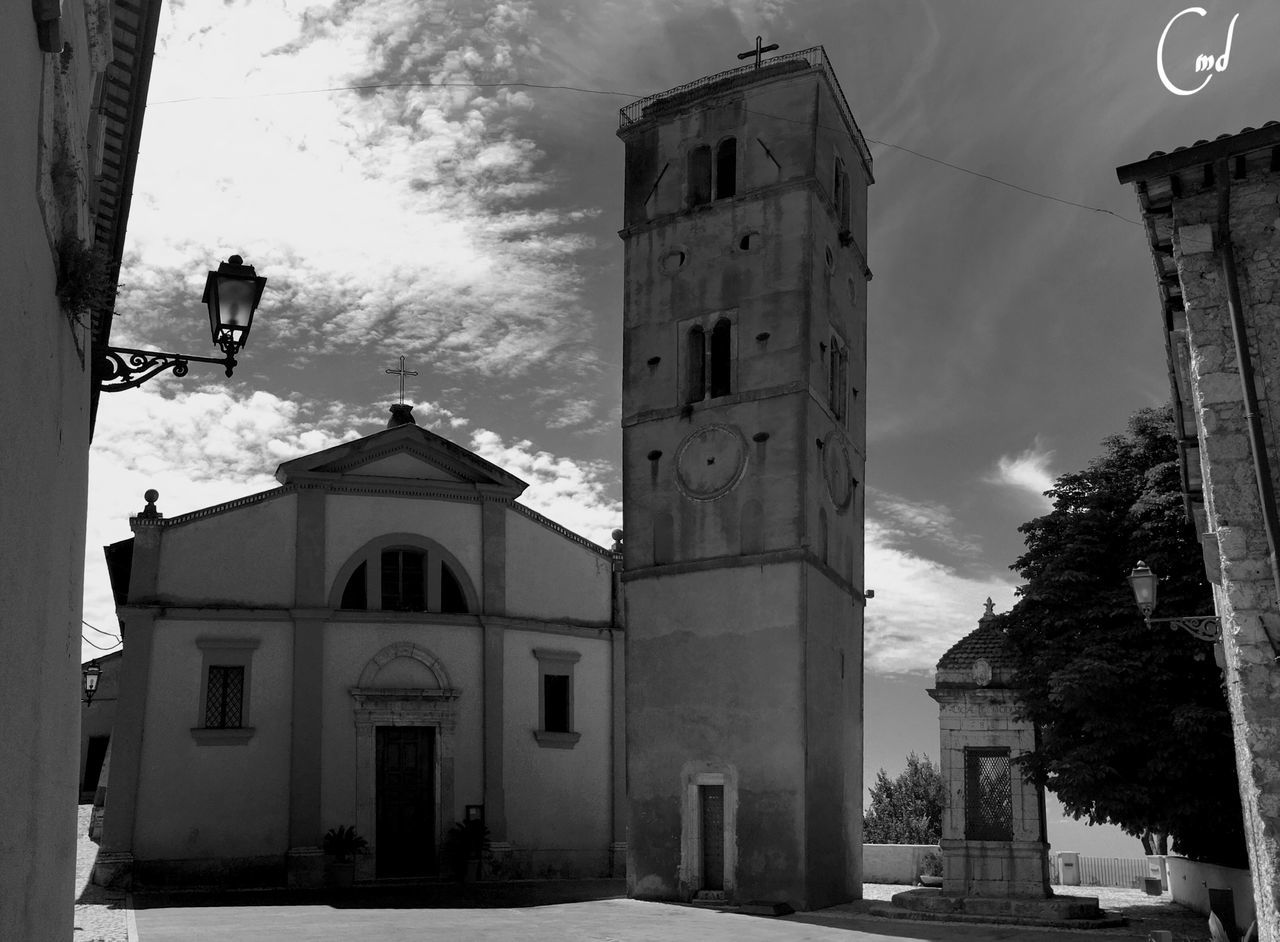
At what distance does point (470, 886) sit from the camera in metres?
26.6

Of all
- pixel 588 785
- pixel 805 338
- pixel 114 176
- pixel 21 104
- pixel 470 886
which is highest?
pixel 805 338

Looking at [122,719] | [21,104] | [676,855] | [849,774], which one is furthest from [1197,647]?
[122,719]

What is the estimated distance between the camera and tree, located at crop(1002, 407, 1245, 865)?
19.4 metres

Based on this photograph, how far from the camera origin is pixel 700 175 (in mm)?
27000

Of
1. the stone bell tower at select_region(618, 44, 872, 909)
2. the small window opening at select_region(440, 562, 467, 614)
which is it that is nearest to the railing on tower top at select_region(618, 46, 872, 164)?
the stone bell tower at select_region(618, 44, 872, 909)

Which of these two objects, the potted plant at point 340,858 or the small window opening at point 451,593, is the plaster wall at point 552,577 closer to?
the small window opening at point 451,593

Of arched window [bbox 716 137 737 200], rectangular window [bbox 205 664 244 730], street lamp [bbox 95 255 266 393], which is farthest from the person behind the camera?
rectangular window [bbox 205 664 244 730]

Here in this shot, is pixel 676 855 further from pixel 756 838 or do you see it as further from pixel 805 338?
pixel 805 338

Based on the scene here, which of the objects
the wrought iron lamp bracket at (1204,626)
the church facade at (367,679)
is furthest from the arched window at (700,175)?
the wrought iron lamp bracket at (1204,626)

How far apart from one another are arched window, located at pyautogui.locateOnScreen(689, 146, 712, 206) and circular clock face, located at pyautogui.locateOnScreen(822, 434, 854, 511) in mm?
5593

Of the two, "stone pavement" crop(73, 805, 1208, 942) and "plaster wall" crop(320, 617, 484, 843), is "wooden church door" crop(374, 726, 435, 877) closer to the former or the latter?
"plaster wall" crop(320, 617, 484, 843)

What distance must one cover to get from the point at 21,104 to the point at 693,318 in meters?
20.5

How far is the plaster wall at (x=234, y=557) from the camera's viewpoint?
89.7ft

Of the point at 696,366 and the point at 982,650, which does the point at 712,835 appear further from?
the point at 696,366
